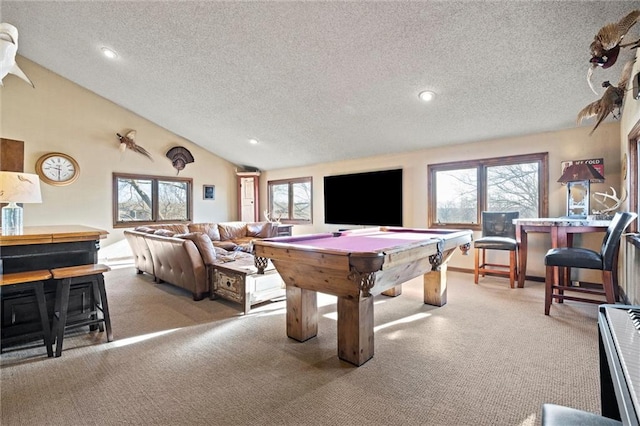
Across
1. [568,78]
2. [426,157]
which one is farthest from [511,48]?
[426,157]

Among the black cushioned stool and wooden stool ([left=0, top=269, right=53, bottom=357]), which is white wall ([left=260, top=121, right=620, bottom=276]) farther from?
wooden stool ([left=0, top=269, right=53, bottom=357])

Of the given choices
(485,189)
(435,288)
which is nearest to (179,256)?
(435,288)

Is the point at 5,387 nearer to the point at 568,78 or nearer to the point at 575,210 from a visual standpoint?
the point at 568,78

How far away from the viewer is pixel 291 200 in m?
7.91

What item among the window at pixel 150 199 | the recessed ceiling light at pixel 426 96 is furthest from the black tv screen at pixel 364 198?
the window at pixel 150 199

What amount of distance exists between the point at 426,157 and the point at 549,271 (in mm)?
2944

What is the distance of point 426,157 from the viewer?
18.0ft

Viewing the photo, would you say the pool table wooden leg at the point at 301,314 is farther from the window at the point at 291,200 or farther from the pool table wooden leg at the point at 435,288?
the window at the point at 291,200

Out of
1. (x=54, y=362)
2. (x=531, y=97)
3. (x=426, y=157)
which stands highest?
(x=531, y=97)

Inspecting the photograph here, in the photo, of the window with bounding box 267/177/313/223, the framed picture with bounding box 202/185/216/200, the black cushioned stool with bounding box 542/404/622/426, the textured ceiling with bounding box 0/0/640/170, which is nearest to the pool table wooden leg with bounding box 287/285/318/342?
the black cushioned stool with bounding box 542/404/622/426

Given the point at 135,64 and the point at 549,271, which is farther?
Answer: the point at 135,64

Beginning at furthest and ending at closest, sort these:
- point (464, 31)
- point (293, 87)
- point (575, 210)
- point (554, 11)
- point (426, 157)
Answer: point (426, 157), point (293, 87), point (575, 210), point (464, 31), point (554, 11)

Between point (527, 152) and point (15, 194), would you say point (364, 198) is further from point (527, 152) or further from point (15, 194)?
point (15, 194)

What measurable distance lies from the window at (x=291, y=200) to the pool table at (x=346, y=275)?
4.66 metres
